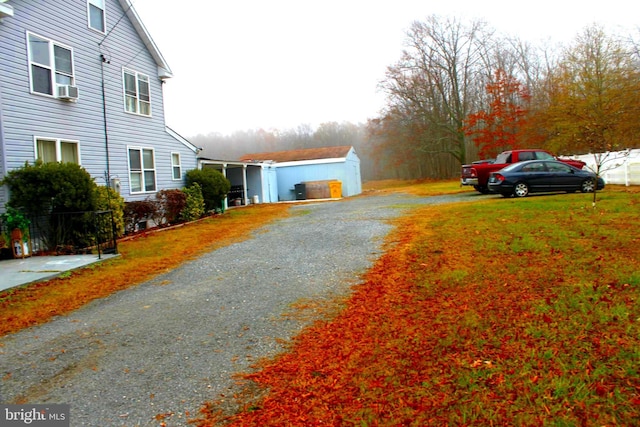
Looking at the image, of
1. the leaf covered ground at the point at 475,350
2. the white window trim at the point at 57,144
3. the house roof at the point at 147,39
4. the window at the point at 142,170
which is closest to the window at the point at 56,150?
the white window trim at the point at 57,144

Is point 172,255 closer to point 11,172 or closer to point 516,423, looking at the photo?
point 11,172

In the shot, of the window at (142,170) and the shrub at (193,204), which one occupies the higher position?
the window at (142,170)

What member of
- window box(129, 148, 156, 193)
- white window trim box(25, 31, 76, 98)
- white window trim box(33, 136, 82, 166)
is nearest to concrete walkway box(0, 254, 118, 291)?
white window trim box(33, 136, 82, 166)

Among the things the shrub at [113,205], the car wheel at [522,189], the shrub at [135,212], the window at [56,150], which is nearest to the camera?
the window at [56,150]

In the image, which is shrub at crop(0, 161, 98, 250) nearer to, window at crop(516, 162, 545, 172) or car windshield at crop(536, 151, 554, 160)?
window at crop(516, 162, 545, 172)

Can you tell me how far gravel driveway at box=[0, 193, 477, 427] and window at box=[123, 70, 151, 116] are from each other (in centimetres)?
903

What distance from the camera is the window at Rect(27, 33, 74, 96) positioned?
10.8 meters

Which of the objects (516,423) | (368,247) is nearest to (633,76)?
(368,247)

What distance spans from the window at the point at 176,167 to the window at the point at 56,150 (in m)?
4.72

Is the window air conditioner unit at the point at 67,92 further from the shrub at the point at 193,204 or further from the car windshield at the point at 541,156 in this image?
the car windshield at the point at 541,156

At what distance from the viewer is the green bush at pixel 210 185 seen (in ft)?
57.4

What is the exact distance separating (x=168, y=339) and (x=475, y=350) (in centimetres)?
305

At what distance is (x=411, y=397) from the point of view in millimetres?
3041

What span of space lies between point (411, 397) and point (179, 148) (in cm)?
1622
